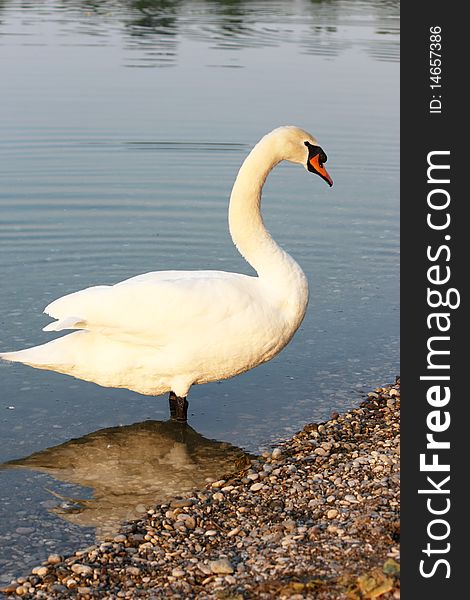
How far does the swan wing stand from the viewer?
24.9 feet

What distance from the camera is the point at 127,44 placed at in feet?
98.1

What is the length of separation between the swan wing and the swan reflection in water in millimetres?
794

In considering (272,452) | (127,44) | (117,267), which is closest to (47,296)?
(117,267)

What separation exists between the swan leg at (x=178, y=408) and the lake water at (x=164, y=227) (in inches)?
3.9

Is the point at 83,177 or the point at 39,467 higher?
the point at 83,177

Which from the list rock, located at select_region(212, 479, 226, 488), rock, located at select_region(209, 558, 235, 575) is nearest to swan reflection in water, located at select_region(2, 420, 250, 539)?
rock, located at select_region(212, 479, 226, 488)

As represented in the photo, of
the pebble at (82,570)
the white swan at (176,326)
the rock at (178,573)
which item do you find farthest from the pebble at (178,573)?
the white swan at (176,326)

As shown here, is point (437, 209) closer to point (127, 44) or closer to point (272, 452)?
point (272, 452)

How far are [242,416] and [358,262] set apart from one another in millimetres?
4060

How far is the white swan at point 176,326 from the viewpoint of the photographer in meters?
7.62

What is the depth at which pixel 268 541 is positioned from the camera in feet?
19.5

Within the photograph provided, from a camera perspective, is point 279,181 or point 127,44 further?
point 127,44

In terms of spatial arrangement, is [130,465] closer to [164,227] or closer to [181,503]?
[181,503]

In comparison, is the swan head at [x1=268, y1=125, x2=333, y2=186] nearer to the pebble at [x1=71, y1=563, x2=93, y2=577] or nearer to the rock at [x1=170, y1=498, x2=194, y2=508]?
the rock at [x1=170, y1=498, x2=194, y2=508]
